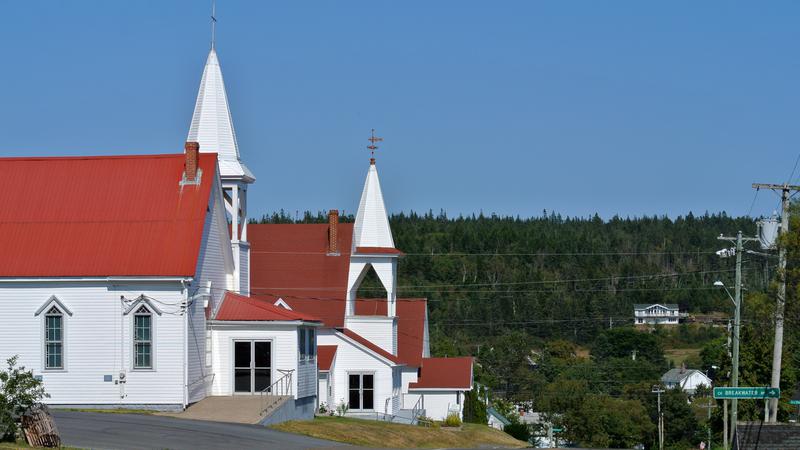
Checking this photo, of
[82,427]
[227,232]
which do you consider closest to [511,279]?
[227,232]

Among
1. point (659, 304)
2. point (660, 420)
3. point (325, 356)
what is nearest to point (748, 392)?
point (325, 356)

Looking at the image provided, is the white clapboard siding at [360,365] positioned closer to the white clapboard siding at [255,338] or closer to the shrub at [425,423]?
the shrub at [425,423]

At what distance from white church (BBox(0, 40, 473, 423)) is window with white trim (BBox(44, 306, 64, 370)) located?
0.15 ft

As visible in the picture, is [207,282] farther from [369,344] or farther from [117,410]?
[369,344]

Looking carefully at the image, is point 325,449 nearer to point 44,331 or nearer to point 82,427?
point 82,427

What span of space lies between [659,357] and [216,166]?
109 metres

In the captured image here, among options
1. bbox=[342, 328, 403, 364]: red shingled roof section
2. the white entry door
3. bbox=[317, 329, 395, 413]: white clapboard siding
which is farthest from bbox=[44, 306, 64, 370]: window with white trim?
bbox=[342, 328, 403, 364]: red shingled roof section

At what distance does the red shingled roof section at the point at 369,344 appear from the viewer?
61344 millimetres

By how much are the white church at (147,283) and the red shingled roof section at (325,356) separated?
344 inches

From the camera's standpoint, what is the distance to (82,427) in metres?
35.4

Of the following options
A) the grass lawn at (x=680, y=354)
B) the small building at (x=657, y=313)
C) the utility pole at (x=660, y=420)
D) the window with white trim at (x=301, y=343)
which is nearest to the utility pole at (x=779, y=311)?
the window with white trim at (x=301, y=343)

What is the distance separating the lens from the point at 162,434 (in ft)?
114

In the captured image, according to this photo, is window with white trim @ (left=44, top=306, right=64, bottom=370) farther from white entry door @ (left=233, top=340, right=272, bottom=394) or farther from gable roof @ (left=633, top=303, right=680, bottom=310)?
gable roof @ (left=633, top=303, right=680, bottom=310)

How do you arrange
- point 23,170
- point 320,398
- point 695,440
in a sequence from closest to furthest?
point 23,170, point 320,398, point 695,440
